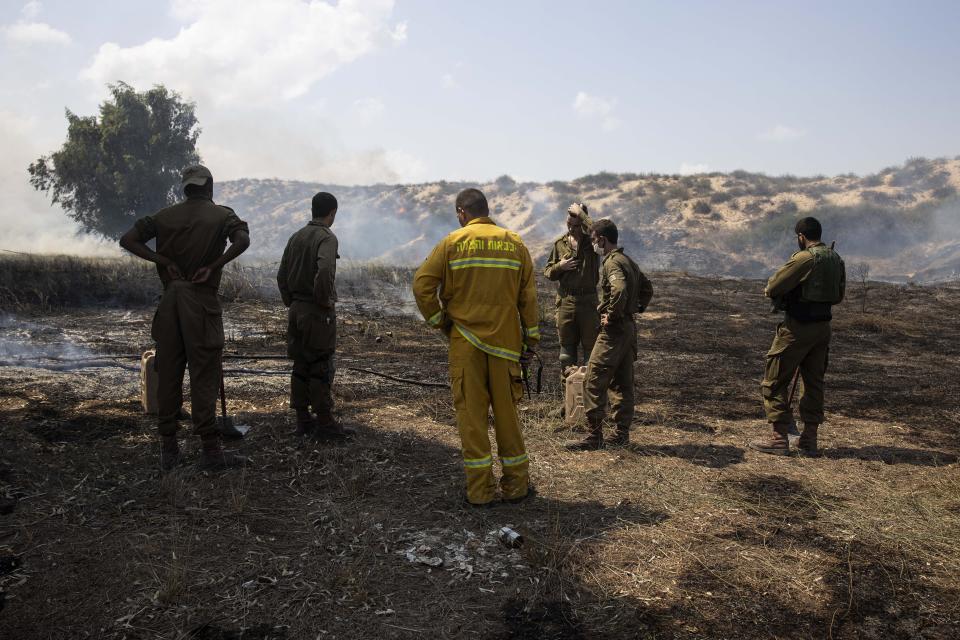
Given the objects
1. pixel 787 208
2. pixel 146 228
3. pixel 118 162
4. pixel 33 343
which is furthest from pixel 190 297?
pixel 787 208

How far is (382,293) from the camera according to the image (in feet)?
54.0

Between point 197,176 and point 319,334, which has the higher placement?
point 197,176

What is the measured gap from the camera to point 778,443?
223 inches

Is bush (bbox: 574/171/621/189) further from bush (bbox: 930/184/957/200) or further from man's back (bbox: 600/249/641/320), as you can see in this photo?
man's back (bbox: 600/249/641/320)

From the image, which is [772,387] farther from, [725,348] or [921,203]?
[921,203]

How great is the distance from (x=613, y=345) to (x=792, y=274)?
5.03 feet

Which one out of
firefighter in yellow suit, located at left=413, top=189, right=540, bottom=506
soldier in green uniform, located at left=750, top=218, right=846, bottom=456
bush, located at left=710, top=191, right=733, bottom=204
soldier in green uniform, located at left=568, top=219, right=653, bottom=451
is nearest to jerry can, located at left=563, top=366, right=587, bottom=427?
soldier in green uniform, located at left=568, top=219, right=653, bottom=451

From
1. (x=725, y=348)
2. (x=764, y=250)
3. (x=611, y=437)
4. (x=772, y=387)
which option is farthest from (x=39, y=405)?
(x=764, y=250)

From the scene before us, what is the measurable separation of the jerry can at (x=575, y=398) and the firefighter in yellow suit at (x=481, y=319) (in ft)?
6.30

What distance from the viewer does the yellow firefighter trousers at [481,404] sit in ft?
13.7

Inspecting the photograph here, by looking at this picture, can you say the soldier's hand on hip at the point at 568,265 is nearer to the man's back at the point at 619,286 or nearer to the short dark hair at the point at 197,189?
Result: the man's back at the point at 619,286

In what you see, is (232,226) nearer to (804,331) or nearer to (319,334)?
(319,334)

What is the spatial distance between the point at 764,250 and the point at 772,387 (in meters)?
30.8

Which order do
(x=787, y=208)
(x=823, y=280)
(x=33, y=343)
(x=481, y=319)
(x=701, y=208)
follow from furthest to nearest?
(x=701, y=208) → (x=787, y=208) → (x=33, y=343) → (x=823, y=280) → (x=481, y=319)
